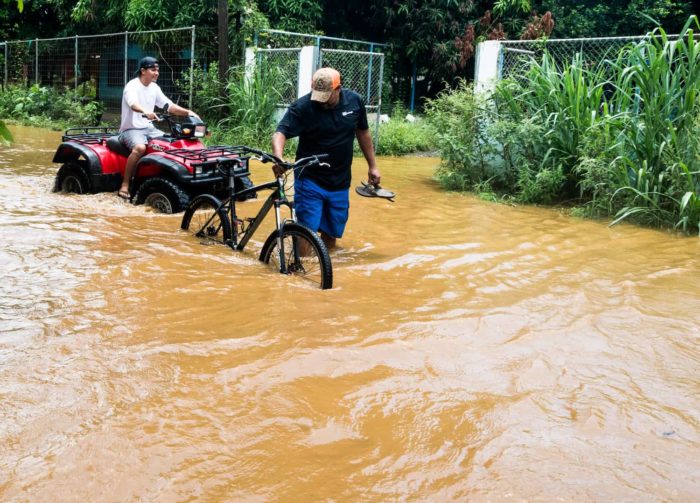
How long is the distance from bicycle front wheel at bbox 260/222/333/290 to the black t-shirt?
0.71 m

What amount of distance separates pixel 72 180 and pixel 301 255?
14.3 ft

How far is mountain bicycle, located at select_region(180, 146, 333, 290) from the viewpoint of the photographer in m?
5.33

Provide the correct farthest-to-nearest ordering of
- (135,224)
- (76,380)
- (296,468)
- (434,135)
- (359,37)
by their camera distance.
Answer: (359,37)
(434,135)
(135,224)
(76,380)
(296,468)

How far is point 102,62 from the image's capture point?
62.3 ft

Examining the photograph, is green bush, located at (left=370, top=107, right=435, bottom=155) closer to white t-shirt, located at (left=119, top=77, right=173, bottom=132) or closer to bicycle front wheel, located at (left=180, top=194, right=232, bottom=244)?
white t-shirt, located at (left=119, top=77, right=173, bottom=132)

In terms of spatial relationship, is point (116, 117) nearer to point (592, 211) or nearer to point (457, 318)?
point (592, 211)

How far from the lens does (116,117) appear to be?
733 inches

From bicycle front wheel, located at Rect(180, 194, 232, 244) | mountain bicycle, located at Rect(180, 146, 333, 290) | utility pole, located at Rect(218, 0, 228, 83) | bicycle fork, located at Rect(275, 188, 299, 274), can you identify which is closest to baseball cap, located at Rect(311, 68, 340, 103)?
mountain bicycle, located at Rect(180, 146, 333, 290)

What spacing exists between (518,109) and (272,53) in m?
6.32

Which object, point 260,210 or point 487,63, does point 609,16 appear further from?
point 260,210

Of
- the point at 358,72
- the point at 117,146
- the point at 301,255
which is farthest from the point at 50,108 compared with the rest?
the point at 301,255

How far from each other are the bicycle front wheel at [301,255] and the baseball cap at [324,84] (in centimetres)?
108

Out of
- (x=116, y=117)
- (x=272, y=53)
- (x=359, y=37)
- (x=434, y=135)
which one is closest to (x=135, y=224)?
(x=434, y=135)

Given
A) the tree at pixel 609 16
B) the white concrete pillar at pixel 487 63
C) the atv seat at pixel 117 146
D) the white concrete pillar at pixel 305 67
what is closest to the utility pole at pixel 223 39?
the white concrete pillar at pixel 305 67
